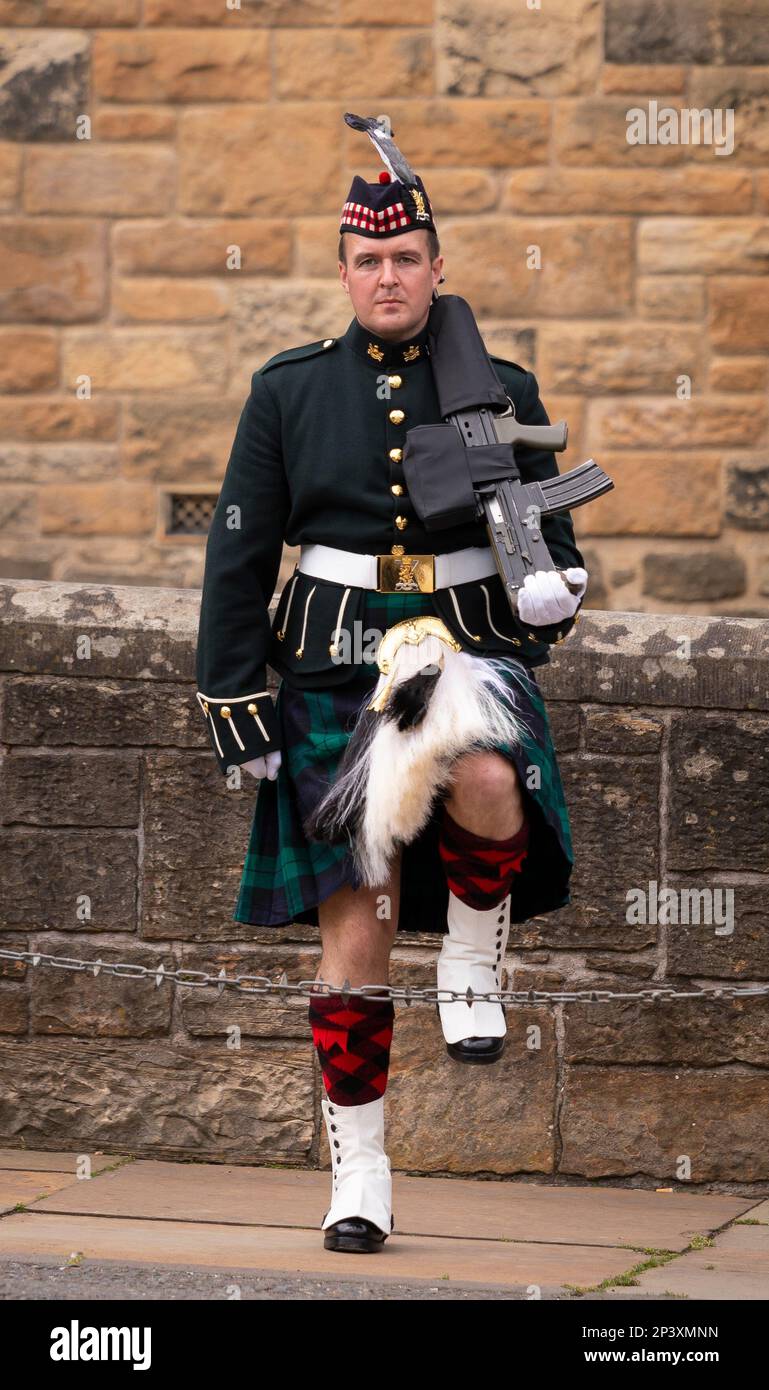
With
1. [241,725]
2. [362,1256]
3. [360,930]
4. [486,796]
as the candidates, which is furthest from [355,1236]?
[241,725]

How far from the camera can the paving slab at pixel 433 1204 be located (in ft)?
13.0

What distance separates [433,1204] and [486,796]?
1.14m

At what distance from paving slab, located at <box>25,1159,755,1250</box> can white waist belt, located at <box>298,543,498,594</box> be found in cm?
127

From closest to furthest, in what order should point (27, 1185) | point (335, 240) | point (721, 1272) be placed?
point (721, 1272)
point (27, 1185)
point (335, 240)

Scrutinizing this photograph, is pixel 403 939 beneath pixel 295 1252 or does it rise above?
above

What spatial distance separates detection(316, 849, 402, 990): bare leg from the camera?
372 centimetres

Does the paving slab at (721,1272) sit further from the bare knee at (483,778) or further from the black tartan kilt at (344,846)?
the bare knee at (483,778)

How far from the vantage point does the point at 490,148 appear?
7223 millimetres

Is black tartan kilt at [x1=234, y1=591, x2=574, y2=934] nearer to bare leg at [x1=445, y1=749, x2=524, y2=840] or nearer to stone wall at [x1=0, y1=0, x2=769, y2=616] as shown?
bare leg at [x1=445, y1=749, x2=524, y2=840]

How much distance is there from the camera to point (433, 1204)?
426 cm

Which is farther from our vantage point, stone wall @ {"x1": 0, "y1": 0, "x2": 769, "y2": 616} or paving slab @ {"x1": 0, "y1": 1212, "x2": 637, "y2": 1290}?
stone wall @ {"x1": 0, "y1": 0, "x2": 769, "y2": 616}

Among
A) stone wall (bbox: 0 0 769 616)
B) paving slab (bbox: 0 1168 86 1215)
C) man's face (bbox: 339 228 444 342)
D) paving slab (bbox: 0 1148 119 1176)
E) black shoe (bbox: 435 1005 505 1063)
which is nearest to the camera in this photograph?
black shoe (bbox: 435 1005 505 1063)

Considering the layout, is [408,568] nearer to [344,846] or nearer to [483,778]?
[483,778]

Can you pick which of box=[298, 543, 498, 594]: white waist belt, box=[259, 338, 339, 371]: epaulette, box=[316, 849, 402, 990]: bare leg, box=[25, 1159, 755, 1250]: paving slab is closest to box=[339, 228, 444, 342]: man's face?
box=[259, 338, 339, 371]: epaulette
